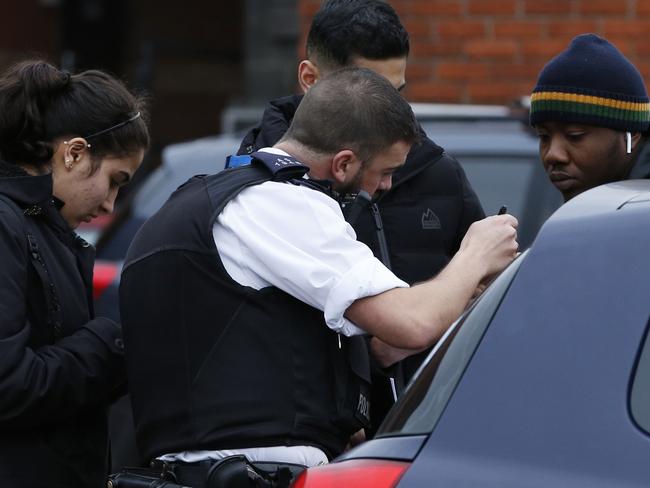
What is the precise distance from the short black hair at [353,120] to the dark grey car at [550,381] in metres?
0.63

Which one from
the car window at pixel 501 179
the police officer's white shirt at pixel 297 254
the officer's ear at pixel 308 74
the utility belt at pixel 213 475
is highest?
the officer's ear at pixel 308 74

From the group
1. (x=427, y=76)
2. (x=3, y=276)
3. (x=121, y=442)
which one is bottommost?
(x=121, y=442)

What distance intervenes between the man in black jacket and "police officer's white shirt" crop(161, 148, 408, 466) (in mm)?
537

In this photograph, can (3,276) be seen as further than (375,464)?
Yes

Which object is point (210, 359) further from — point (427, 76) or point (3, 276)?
point (427, 76)

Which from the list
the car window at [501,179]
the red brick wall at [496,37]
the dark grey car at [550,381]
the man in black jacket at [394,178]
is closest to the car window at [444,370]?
the dark grey car at [550,381]

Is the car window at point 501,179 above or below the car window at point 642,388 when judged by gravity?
below

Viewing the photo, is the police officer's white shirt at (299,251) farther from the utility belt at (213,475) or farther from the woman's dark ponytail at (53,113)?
the woman's dark ponytail at (53,113)

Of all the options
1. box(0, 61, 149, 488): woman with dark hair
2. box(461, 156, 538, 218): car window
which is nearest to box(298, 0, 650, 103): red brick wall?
box(461, 156, 538, 218): car window

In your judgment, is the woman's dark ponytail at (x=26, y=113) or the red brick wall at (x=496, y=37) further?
the red brick wall at (x=496, y=37)

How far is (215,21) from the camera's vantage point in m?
13.5

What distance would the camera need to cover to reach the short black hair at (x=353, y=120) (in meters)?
2.73

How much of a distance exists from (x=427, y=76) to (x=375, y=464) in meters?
5.91

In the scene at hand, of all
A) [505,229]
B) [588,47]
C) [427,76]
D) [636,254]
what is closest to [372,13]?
[588,47]
